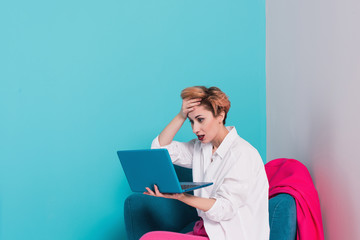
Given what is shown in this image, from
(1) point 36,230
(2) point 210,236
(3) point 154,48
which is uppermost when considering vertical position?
(3) point 154,48

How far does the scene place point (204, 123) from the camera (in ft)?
6.50

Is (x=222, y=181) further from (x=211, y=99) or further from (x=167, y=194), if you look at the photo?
(x=211, y=99)

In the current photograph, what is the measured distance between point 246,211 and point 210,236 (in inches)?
7.2

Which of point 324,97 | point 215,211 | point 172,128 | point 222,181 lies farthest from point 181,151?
point 324,97

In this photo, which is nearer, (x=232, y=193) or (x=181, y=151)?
(x=232, y=193)

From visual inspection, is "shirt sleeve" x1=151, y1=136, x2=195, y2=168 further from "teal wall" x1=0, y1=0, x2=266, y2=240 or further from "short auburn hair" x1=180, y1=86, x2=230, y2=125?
"teal wall" x1=0, y1=0, x2=266, y2=240

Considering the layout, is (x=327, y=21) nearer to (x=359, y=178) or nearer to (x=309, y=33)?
(x=309, y=33)

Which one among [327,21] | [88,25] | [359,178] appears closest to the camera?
[359,178]

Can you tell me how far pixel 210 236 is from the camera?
1840mm

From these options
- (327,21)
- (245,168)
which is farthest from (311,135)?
(245,168)

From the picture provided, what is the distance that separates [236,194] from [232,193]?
0.02 metres

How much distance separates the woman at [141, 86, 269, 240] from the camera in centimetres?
179

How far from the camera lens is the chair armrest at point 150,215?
2182 millimetres

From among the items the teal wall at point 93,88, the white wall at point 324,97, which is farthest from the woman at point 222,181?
the teal wall at point 93,88
